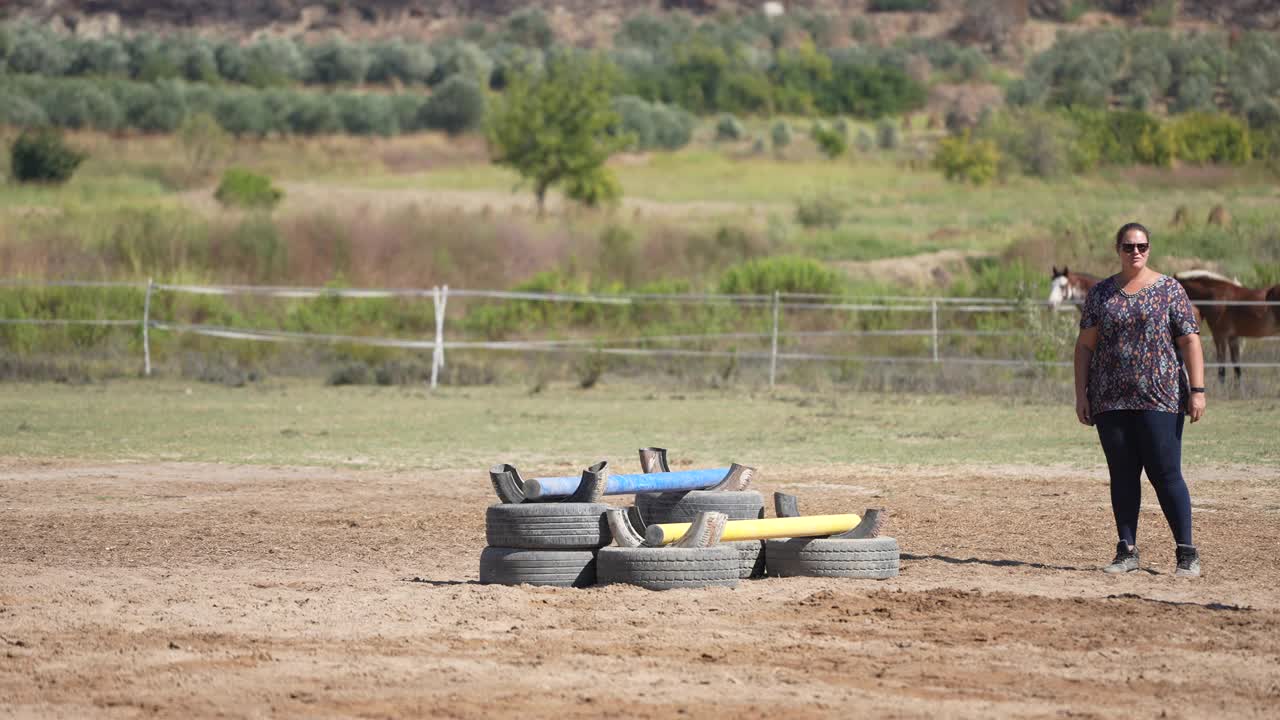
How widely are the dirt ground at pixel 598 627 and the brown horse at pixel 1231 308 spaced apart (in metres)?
11.5

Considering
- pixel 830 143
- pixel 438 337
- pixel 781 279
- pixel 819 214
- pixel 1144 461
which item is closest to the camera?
pixel 1144 461

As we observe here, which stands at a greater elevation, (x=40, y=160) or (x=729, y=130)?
(x=729, y=130)

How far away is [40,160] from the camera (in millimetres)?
52031

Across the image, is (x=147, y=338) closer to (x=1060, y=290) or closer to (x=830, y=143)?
(x=1060, y=290)

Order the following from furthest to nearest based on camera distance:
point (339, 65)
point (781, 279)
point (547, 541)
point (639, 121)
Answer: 1. point (339, 65)
2. point (639, 121)
3. point (781, 279)
4. point (547, 541)

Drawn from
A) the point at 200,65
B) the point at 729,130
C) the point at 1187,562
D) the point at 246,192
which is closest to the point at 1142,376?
the point at 1187,562

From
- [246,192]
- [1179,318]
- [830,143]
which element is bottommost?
[1179,318]

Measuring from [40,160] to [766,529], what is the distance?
4865 cm

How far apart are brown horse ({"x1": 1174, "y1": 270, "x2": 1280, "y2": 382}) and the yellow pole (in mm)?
14898

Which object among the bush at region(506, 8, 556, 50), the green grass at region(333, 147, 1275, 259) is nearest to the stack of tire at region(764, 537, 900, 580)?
the green grass at region(333, 147, 1275, 259)

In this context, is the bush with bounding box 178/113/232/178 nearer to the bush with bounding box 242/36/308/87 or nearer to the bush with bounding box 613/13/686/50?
the bush with bounding box 242/36/308/87

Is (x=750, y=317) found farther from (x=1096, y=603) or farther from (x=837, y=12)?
(x=837, y=12)

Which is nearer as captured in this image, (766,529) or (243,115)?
(766,529)

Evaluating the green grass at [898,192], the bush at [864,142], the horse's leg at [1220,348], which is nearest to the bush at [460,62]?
the bush at [864,142]
